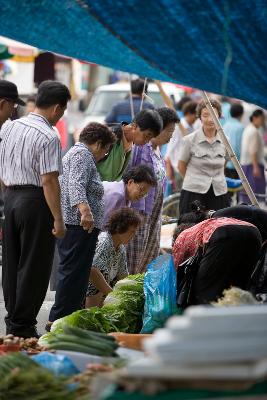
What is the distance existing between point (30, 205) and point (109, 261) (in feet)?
4.24

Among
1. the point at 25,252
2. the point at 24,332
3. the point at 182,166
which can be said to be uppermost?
the point at 182,166

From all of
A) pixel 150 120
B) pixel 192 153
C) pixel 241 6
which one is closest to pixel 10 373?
pixel 241 6

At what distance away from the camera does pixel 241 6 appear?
17.4 feet

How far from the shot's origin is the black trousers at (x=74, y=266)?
8211 mm

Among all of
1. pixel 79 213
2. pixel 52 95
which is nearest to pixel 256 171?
pixel 79 213

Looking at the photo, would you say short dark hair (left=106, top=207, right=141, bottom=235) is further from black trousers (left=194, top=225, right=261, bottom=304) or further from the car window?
the car window

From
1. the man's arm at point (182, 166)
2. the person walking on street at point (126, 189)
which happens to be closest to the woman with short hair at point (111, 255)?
the person walking on street at point (126, 189)

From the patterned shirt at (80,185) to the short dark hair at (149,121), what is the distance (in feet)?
3.27

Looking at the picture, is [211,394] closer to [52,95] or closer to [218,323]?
[218,323]

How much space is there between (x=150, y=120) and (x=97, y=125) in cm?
95

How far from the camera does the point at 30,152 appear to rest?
295 inches

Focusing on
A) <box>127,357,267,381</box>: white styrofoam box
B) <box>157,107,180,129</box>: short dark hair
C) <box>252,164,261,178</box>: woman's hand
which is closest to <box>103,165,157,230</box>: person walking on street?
<box>157,107,180,129</box>: short dark hair

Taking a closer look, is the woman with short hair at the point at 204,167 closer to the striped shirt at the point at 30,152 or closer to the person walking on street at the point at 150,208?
the person walking on street at the point at 150,208

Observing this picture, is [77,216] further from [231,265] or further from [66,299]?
[231,265]
